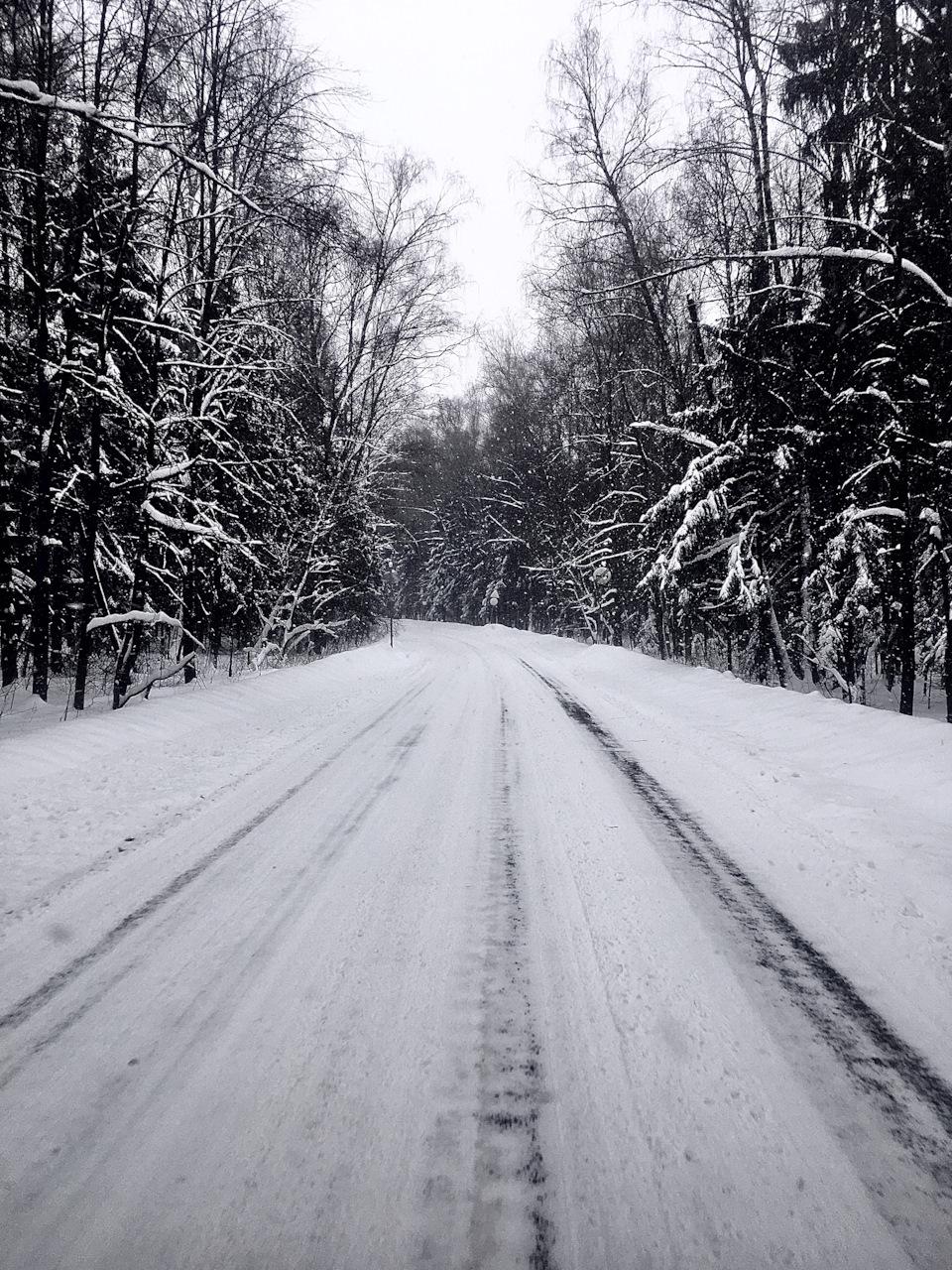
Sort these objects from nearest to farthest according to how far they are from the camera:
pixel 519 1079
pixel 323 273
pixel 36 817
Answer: pixel 519 1079 → pixel 36 817 → pixel 323 273

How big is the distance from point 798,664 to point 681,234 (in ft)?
32.7

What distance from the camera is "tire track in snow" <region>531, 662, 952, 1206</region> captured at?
5.47ft

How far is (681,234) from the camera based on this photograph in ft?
43.3

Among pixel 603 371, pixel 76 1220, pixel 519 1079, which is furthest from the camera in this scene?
pixel 603 371

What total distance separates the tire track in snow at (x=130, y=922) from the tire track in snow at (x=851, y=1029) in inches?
111

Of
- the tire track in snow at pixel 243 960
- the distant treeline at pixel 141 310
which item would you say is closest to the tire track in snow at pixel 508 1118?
the tire track in snow at pixel 243 960

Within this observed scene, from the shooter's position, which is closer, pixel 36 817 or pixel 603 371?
pixel 36 817

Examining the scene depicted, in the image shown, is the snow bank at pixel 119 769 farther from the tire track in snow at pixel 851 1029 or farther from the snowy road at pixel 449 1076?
the tire track in snow at pixel 851 1029

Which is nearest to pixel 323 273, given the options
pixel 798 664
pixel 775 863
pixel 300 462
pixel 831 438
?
pixel 300 462

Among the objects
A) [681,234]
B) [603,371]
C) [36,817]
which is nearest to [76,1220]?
[36,817]

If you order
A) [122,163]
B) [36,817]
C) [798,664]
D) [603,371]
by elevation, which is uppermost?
[603,371]

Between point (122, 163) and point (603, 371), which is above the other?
point (603, 371)

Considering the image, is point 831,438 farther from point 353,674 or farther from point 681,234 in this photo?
point 353,674

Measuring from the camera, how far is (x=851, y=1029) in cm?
211
